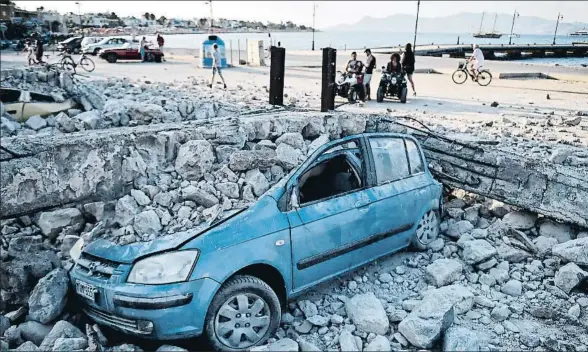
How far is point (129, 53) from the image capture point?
26031 mm

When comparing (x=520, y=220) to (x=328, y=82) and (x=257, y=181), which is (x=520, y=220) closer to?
(x=257, y=181)

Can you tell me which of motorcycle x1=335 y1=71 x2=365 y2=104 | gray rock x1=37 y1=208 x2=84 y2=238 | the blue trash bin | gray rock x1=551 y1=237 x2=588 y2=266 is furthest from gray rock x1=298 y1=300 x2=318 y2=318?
the blue trash bin

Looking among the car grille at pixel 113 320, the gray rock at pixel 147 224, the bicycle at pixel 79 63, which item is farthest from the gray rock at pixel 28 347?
the bicycle at pixel 79 63

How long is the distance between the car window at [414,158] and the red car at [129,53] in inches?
937

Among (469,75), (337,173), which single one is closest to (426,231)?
(337,173)

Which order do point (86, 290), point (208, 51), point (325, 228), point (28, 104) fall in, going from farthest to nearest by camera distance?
point (208, 51)
point (28, 104)
point (325, 228)
point (86, 290)

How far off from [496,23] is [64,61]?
58.8 ft

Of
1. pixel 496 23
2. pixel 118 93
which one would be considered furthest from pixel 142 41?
pixel 496 23

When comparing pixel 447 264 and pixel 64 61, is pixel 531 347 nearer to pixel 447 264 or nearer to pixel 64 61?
pixel 447 264

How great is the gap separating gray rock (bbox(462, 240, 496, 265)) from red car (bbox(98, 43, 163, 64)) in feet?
80.6

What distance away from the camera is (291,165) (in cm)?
602

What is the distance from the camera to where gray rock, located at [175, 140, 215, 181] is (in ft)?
19.1

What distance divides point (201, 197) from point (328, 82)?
510 centimetres

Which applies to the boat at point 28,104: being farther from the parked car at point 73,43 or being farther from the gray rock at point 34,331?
the parked car at point 73,43
